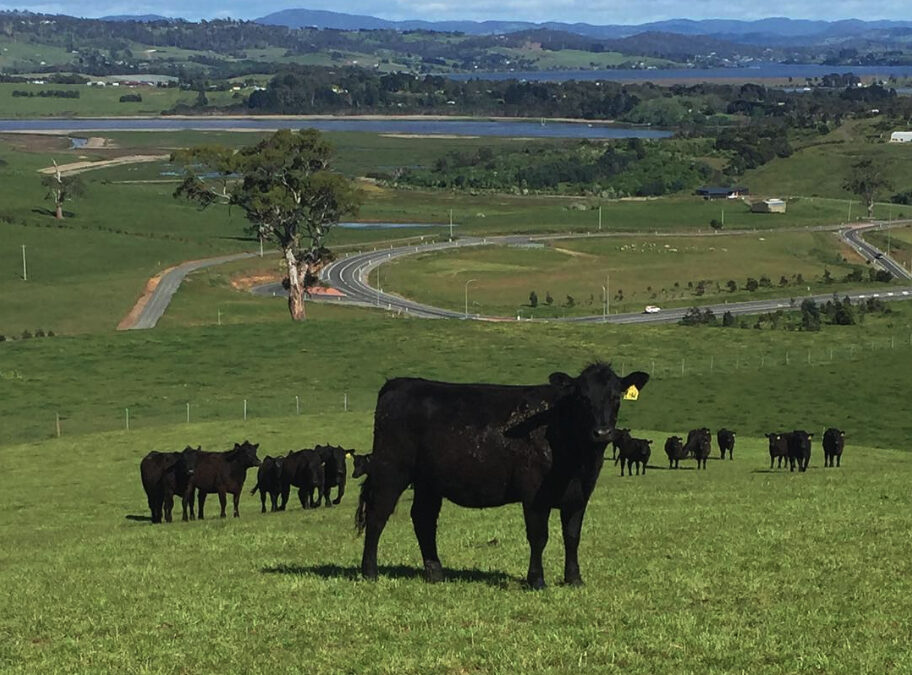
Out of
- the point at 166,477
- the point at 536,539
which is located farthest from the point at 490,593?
the point at 166,477

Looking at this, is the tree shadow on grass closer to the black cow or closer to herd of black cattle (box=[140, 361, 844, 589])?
herd of black cattle (box=[140, 361, 844, 589])

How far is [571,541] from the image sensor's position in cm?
1603

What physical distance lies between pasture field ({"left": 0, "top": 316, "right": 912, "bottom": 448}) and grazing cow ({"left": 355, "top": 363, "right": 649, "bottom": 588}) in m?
34.6

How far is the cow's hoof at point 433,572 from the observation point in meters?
16.5

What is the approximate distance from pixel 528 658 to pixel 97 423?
4284 cm

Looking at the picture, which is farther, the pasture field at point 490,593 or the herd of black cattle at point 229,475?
the herd of black cattle at point 229,475

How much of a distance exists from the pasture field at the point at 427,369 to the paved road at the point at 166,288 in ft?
71.9

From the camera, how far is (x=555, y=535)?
69.3 feet

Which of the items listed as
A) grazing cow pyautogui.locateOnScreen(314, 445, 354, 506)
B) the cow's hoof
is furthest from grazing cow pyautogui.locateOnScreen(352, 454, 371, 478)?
the cow's hoof

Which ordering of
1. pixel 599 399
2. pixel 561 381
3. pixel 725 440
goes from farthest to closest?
pixel 725 440
pixel 561 381
pixel 599 399

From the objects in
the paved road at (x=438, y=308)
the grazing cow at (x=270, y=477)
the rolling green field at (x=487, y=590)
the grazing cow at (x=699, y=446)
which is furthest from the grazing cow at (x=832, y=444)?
the paved road at (x=438, y=308)

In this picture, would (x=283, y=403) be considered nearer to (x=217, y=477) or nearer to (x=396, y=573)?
(x=217, y=477)

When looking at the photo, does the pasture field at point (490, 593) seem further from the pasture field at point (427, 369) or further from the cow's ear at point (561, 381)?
the pasture field at point (427, 369)

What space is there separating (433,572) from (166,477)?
48.8 feet
